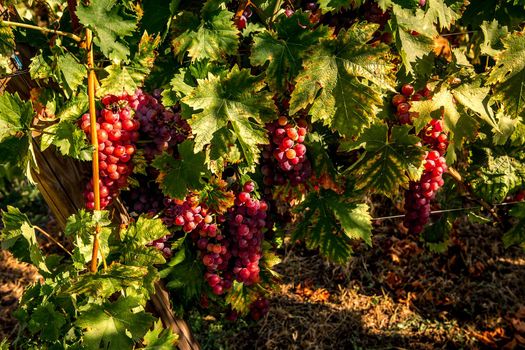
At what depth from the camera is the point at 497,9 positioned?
176 cm

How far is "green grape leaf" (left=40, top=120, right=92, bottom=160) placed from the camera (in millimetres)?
1427

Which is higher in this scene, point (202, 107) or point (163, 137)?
point (202, 107)

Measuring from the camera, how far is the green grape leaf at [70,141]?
1.43 metres

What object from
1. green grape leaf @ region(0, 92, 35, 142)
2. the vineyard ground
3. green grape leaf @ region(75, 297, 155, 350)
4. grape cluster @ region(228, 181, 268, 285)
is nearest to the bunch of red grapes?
grape cluster @ region(228, 181, 268, 285)

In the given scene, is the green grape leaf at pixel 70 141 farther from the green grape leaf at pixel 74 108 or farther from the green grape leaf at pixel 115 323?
the green grape leaf at pixel 115 323

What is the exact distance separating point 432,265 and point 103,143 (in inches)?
105

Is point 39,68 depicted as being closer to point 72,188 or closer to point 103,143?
point 103,143

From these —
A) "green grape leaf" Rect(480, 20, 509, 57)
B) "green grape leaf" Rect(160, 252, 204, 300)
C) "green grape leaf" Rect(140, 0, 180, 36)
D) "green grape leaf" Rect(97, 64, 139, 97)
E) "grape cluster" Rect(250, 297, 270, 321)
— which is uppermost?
"green grape leaf" Rect(140, 0, 180, 36)

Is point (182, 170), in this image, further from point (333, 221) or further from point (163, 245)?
point (333, 221)

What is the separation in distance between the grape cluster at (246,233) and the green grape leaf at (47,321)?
65 cm

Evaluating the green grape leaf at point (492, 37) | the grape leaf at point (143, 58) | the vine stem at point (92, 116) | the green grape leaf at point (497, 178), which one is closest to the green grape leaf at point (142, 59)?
the grape leaf at point (143, 58)

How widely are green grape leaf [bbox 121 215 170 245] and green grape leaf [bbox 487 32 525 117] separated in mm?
1105

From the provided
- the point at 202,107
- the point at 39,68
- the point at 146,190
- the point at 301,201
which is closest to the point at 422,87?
the point at 301,201

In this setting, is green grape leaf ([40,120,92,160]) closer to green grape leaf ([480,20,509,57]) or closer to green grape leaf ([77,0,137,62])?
green grape leaf ([77,0,137,62])
